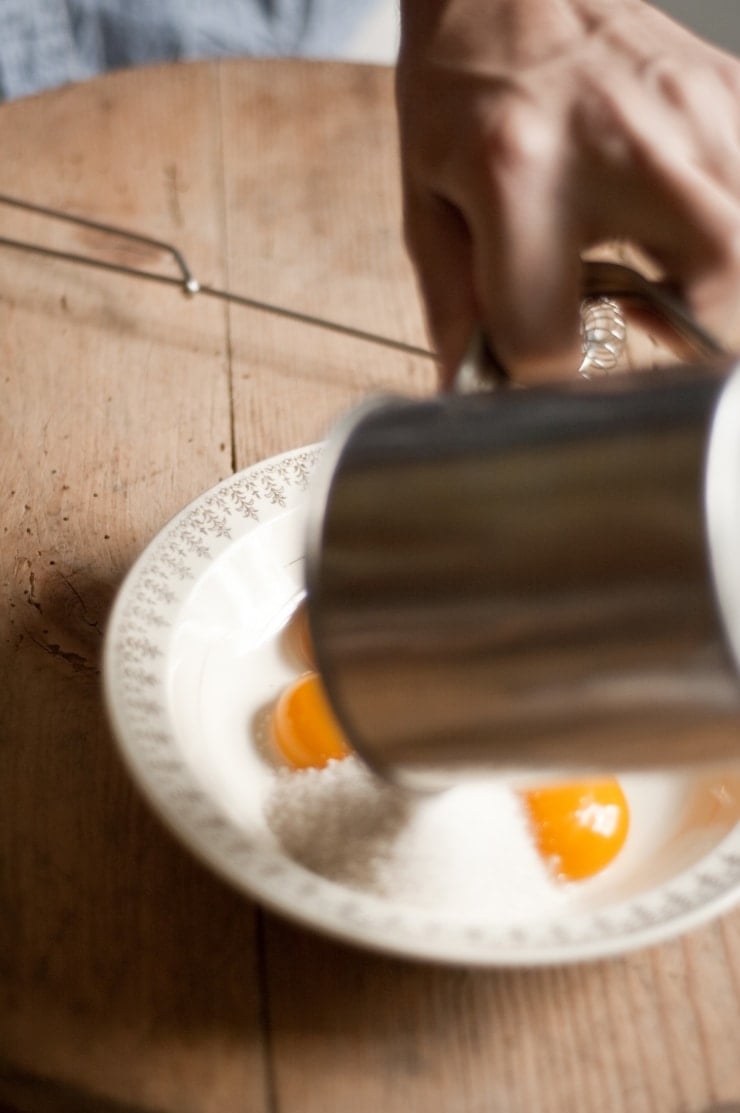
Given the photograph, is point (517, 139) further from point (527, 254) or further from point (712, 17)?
point (712, 17)

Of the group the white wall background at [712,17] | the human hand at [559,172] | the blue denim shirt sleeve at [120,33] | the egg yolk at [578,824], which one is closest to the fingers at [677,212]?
the human hand at [559,172]

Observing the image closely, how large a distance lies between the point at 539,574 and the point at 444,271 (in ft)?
0.66

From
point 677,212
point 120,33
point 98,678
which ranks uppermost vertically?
point 677,212

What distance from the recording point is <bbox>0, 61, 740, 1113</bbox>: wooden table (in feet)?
1.61

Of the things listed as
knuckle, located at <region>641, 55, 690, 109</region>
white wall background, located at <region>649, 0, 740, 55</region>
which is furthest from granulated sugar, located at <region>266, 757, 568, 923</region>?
white wall background, located at <region>649, 0, 740, 55</region>

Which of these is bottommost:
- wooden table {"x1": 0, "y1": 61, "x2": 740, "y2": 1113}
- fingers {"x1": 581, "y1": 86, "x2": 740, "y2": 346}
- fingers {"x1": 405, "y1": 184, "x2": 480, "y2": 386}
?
wooden table {"x1": 0, "y1": 61, "x2": 740, "y2": 1113}

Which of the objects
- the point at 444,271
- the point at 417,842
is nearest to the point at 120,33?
the point at 444,271

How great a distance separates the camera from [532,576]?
402 mm

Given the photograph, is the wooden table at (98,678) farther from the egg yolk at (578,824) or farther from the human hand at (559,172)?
the human hand at (559,172)

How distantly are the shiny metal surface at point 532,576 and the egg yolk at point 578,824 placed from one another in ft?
0.38

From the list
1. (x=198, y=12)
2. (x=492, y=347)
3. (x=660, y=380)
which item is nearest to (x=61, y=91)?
(x=198, y=12)

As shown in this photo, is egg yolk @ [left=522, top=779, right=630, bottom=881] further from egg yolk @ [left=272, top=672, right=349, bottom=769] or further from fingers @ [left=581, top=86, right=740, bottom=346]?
fingers @ [left=581, top=86, right=740, bottom=346]

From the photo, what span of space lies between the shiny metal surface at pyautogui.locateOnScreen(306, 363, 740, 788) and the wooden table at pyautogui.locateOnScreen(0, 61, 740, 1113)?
129mm

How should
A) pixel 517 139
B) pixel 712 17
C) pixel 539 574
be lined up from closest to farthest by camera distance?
pixel 539 574, pixel 517 139, pixel 712 17
